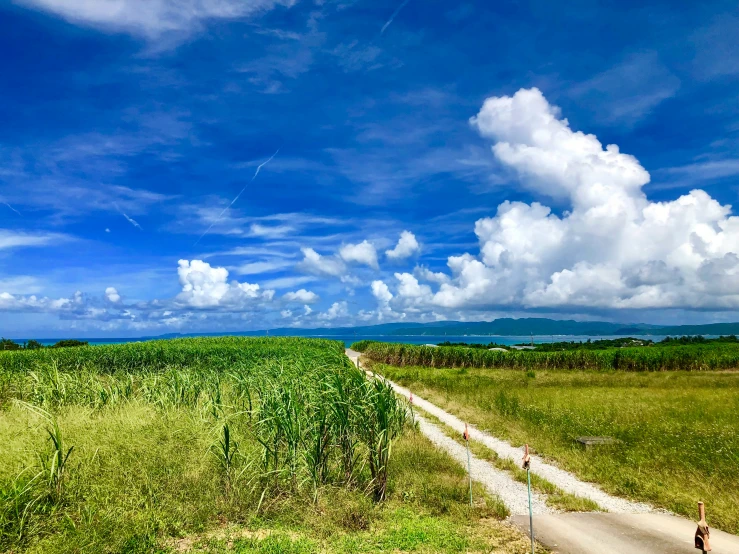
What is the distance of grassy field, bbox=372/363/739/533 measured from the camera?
10.7 metres

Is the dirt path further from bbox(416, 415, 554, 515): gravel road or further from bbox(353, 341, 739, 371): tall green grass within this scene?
bbox(353, 341, 739, 371): tall green grass

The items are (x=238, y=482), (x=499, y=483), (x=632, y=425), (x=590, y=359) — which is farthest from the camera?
(x=590, y=359)

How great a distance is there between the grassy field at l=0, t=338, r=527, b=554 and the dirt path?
61cm

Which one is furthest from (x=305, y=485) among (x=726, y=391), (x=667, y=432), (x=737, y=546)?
(x=726, y=391)

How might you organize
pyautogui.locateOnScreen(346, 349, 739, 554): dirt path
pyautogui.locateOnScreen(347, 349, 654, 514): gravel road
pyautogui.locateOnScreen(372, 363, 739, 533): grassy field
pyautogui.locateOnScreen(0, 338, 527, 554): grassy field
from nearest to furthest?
1. pyautogui.locateOnScreen(0, 338, 527, 554): grassy field
2. pyautogui.locateOnScreen(346, 349, 739, 554): dirt path
3. pyautogui.locateOnScreen(347, 349, 654, 514): gravel road
4. pyautogui.locateOnScreen(372, 363, 739, 533): grassy field

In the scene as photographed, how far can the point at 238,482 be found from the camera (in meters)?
9.12

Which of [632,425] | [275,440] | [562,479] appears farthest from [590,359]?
[275,440]

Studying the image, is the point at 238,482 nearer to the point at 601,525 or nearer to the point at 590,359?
the point at 601,525

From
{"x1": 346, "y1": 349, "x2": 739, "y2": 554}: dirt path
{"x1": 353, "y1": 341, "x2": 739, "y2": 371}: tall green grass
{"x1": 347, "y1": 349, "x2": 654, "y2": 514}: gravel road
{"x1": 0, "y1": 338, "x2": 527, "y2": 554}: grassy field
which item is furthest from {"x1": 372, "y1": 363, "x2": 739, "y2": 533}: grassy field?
{"x1": 353, "y1": 341, "x2": 739, "y2": 371}: tall green grass

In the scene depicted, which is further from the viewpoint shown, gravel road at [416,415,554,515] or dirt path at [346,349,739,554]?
gravel road at [416,415,554,515]

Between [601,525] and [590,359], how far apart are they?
3810cm

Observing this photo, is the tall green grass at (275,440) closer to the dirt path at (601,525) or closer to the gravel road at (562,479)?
the dirt path at (601,525)

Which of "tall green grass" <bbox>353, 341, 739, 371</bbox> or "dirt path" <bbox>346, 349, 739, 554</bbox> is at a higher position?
"dirt path" <bbox>346, 349, 739, 554</bbox>

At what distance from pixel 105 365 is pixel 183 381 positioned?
1604 centimetres
